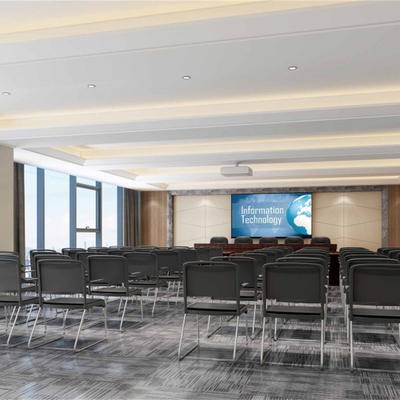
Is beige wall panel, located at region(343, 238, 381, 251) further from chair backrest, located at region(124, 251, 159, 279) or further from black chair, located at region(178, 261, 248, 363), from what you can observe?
black chair, located at region(178, 261, 248, 363)

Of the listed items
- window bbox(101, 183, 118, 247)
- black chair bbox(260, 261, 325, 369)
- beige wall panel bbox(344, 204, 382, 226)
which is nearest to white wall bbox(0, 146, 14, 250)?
black chair bbox(260, 261, 325, 369)

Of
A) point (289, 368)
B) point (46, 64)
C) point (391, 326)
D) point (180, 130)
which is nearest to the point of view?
point (289, 368)

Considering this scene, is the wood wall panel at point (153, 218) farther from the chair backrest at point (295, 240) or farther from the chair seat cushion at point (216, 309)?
the chair seat cushion at point (216, 309)

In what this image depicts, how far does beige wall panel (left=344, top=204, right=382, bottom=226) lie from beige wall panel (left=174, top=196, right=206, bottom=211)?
210 inches

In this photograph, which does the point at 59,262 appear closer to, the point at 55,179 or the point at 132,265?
the point at 132,265

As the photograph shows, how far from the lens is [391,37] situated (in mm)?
5266

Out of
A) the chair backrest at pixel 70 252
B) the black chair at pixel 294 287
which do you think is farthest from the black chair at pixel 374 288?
the chair backrest at pixel 70 252

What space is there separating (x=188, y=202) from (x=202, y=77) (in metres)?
13.6

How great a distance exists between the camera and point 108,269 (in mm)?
6688

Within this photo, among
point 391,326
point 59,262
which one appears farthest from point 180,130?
point 391,326

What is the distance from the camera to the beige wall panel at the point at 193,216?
2014 centimetres

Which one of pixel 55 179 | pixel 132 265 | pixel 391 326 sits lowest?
pixel 391 326

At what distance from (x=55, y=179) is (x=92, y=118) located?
625 centimetres

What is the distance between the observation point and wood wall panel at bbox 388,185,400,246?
59.4ft
